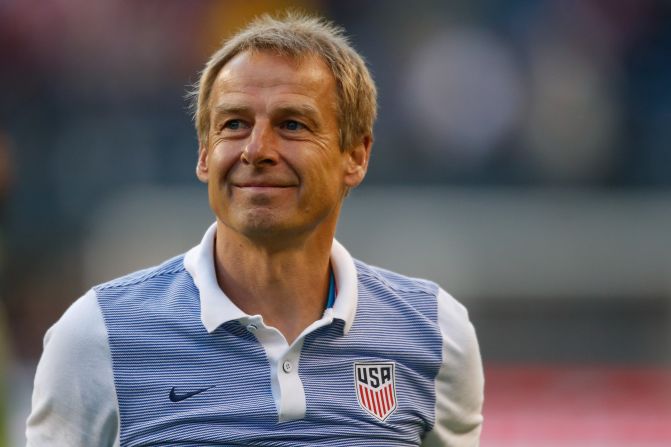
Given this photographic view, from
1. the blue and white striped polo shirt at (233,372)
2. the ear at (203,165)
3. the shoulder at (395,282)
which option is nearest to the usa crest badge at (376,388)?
the blue and white striped polo shirt at (233,372)

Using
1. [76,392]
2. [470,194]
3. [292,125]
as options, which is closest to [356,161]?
[292,125]

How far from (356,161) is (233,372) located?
24.1 inches

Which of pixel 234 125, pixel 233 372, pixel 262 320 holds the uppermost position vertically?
pixel 234 125

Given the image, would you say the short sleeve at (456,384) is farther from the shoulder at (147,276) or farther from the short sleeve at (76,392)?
the short sleeve at (76,392)

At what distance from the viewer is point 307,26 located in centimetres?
340

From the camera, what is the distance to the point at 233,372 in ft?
10.4

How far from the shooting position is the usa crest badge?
10.7ft

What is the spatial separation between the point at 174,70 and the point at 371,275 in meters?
8.67

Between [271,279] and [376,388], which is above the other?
[271,279]

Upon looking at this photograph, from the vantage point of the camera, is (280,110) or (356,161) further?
(356,161)

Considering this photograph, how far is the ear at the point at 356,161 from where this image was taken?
3.43 metres

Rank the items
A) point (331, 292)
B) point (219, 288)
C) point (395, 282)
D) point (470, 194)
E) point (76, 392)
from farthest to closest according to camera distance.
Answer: point (470, 194)
point (395, 282)
point (331, 292)
point (219, 288)
point (76, 392)

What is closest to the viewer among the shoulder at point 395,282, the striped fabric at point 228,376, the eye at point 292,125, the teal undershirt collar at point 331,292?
the striped fabric at point 228,376

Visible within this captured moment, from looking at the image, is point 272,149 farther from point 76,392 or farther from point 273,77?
point 76,392
